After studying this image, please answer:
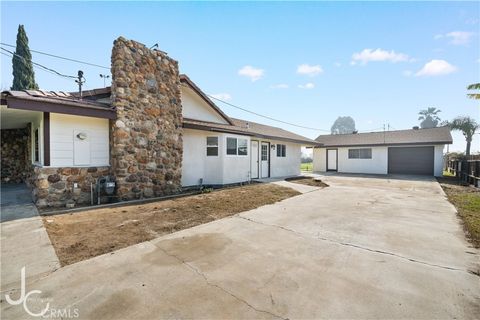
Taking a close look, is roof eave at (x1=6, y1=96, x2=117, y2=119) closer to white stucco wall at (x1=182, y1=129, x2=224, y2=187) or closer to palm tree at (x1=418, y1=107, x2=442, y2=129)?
white stucco wall at (x1=182, y1=129, x2=224, y2=187)

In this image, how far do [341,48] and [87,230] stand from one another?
13.7 m

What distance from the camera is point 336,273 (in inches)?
126

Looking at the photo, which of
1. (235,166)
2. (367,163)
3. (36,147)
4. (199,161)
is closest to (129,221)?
(199,161)

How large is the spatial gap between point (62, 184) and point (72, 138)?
154cm

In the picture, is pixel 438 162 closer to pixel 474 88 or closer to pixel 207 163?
pixel 474 88

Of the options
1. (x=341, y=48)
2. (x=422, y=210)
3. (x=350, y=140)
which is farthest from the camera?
(x=350, y=140)

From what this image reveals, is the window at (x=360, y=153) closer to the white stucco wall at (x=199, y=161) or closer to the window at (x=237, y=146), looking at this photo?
the window at (x=237, y=146)

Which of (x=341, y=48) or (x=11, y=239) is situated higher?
(x=341, y=48)

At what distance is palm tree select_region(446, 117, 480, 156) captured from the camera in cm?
2312

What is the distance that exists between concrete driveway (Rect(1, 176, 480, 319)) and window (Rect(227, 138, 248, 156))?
672 cm

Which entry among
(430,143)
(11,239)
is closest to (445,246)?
(11,239)

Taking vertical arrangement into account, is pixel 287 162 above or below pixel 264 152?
below

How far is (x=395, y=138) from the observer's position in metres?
21.1

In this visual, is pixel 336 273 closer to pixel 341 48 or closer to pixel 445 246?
pixel 445 246
